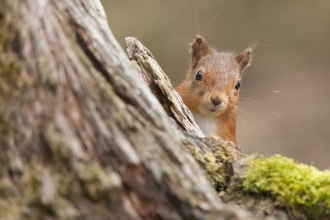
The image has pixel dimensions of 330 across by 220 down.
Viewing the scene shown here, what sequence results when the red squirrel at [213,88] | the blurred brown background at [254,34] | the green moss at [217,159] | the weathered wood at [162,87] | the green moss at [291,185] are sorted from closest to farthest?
the green moss at [291,185]
the green moss at [217,159]
the weathered wood at [162,87]
the red squirrel at [213,88]
the blurred brown background at [254,34]

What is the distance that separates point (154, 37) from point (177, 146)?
23.8ft

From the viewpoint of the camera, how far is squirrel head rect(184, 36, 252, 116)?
3.49 metres

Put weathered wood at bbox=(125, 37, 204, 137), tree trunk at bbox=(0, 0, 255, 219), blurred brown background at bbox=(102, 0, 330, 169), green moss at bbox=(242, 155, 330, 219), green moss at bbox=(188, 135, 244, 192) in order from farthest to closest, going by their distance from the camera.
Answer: blurred brown background at bbox=(102, 0, 330, 169) → weathered wood at bbox=(125, 37, 204, 137) → green moss at bbox=(188, 135, 244, 192) → green moss at bbox=(242, 155, 330, 219) → tree trunk at bbox=(0, 0, 255, 219)

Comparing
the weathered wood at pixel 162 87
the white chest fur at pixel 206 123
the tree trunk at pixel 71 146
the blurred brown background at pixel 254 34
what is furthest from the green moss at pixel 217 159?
the blurred brown background at pixel 254 34

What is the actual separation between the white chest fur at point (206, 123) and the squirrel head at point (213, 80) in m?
0.08

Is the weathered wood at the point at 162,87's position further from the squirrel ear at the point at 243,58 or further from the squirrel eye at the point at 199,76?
the squirrel ear at the point at 243,58

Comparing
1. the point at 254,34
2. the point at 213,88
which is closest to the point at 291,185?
the point at 213,88

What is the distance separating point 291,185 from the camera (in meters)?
1.57

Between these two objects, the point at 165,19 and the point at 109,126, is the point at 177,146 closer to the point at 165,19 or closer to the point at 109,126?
the point at 109,126

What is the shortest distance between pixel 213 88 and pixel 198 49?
1.84 feet

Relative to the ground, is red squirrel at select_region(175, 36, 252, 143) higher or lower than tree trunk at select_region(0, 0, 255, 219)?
higher

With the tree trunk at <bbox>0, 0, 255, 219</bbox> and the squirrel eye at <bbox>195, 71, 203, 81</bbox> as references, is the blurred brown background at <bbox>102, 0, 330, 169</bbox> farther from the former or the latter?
the tree trunk at <bbox>0, 0, 255, 219</bbox>

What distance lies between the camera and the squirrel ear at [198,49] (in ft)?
12.8

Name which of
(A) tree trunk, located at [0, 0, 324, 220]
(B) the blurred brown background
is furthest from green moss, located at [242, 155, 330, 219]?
(B) the blurred brown background
